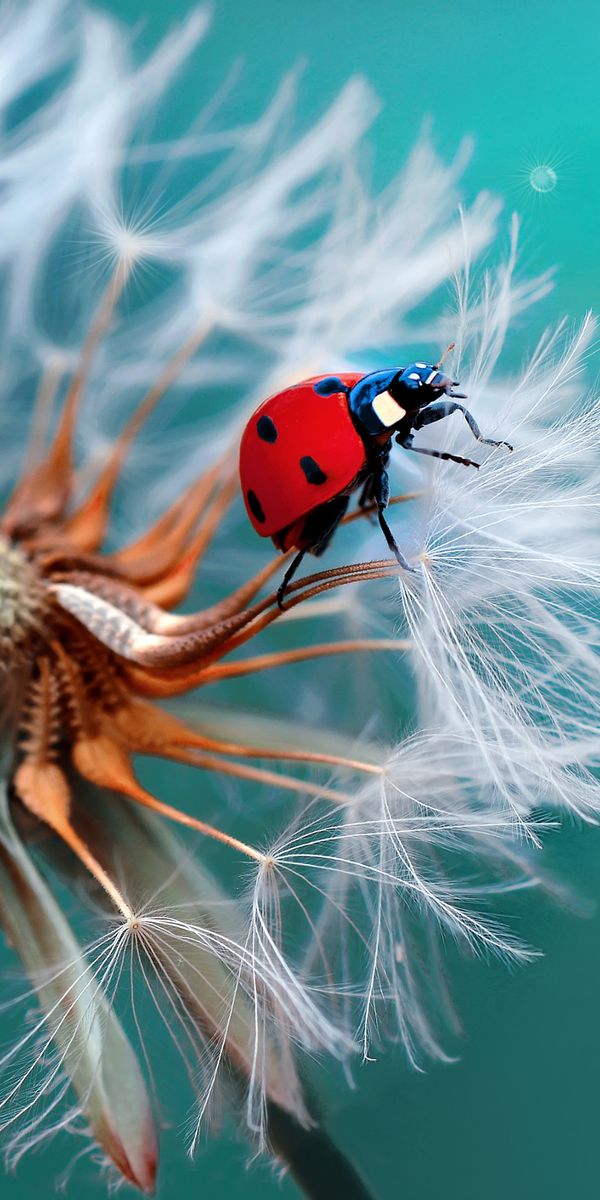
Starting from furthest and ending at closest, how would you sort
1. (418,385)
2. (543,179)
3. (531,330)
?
(543,179)
(531,330)
(418,385)

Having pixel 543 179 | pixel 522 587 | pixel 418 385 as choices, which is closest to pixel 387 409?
pixel 418 385

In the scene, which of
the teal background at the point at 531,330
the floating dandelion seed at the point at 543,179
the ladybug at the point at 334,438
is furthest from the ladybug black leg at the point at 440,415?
the floating dandelion seed at the point at 543,179

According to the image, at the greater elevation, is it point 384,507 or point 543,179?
point 543,179

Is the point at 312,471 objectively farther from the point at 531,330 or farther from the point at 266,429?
the point at 531,330

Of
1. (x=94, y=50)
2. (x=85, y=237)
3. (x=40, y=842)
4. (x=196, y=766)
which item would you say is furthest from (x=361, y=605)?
(x=94, y=50)

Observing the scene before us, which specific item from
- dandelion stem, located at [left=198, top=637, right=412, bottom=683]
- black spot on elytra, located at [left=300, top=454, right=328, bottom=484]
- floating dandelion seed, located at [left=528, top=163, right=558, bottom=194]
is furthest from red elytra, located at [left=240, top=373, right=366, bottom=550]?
floating dandelion seed, located at [left=528, top=163, right=558, bottom=194]

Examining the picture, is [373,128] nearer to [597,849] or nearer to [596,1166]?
[597,849]

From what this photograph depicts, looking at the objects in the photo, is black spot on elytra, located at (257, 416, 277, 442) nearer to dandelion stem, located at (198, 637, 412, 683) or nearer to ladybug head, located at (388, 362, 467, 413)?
ladybug head, located at (388, 362, 467, 413)
